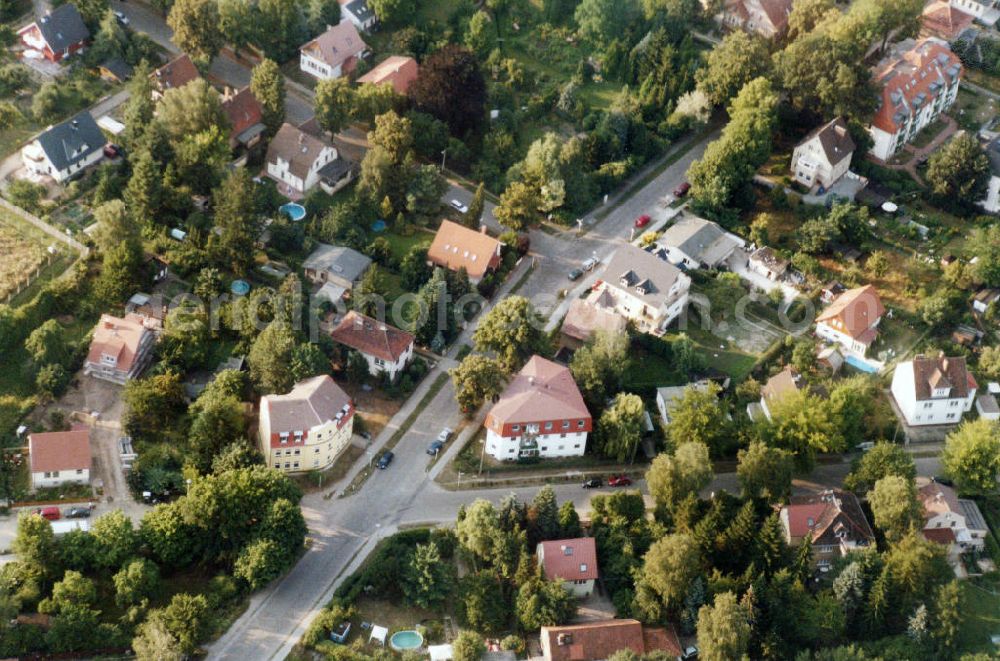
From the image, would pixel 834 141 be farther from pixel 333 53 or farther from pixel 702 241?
pixel 333 53

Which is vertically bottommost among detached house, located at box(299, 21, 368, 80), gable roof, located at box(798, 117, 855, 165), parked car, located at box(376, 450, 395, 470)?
parked car, located at box(376, 450, 395, 470)

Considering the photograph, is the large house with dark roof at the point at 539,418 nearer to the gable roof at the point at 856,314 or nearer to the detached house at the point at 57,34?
the gable roof at the point at 856,314

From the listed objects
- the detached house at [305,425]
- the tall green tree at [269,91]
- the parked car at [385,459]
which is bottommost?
the parked car at [385,459]

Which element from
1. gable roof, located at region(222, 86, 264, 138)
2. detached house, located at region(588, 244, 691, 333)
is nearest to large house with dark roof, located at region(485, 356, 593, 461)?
detached house, located at region(588, 244, 691, 333)

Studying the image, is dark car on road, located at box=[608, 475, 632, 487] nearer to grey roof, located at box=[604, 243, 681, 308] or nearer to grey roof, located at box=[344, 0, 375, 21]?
grey roof, located at box=[604, 243, 681, 308]

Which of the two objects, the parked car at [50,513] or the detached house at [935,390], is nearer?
the parked car at [50,513]

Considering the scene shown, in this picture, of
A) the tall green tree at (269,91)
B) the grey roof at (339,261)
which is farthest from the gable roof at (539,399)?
the tall green tree at (269,91)

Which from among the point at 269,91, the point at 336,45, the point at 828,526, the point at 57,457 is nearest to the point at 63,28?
the point at 269,91
